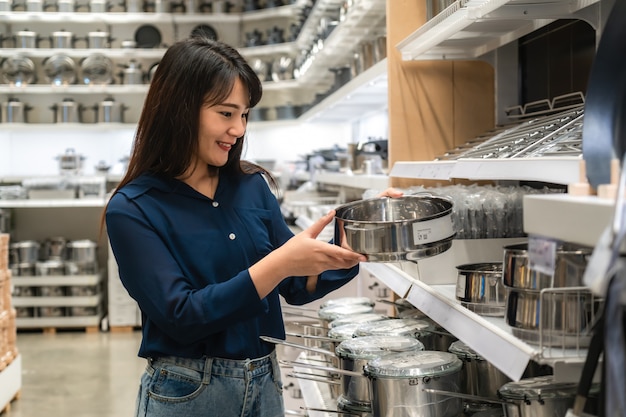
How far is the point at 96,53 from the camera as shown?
8.62 m

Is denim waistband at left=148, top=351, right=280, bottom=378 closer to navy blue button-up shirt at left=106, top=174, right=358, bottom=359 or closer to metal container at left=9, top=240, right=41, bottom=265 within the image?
navy blue button-up shirt at left=106, top=174, right=358, bottom=359

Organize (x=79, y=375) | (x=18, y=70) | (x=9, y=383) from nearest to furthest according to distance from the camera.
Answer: (x=9, y=383)
(x=79, y=375)
(x=18, y=70)

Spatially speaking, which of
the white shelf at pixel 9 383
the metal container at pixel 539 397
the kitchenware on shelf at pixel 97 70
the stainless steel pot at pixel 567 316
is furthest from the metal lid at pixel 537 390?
the kitchenware on shelf at pixel 97 70

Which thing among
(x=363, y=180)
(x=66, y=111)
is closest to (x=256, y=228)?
(x=363, y=180)

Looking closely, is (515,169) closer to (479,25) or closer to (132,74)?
(479,25)

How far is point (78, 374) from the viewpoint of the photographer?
5.84 metres

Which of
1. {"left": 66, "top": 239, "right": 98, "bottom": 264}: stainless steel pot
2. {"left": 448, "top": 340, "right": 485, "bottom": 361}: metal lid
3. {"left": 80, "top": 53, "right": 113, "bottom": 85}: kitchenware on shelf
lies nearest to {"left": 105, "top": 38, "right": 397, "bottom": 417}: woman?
{"left": 448, "top": 340, "right": 485, "bottom": 361}: metal lid

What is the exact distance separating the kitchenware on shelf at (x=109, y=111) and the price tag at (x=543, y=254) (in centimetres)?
803

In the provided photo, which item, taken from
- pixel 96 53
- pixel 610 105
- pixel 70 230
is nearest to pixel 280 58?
pixel 96 53

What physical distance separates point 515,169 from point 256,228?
762 millimetres

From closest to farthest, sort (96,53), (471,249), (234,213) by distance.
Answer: (234,213)
(471,249)
(96,53)

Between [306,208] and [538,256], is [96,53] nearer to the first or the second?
[306,208]

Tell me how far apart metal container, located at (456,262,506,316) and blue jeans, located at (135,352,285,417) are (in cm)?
55

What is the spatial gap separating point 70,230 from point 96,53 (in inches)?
79.0
